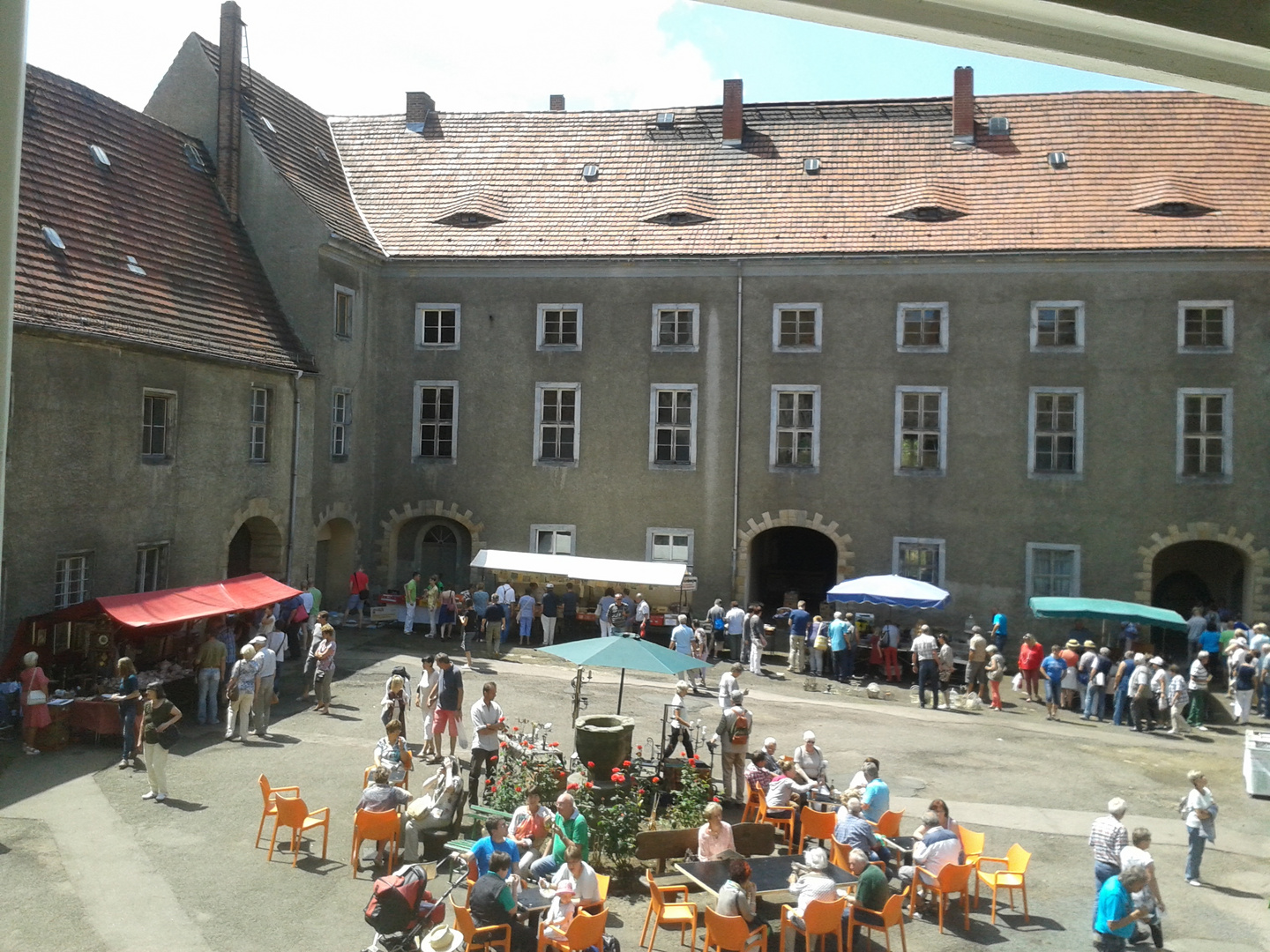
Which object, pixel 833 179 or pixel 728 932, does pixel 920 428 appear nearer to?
pixel 833 179

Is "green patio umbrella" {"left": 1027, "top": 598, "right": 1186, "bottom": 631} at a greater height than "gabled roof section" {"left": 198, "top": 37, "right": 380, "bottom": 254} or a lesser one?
lesser

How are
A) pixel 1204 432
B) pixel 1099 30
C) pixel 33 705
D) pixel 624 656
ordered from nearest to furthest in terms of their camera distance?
1. pixel 1099 30
2. pixel 624 656
3. pixel 33 705
4. pixel 1204 432

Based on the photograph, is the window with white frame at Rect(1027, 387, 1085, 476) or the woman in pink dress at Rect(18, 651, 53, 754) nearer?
the woman in pink dress at Rect(18, 651, 53, 754)

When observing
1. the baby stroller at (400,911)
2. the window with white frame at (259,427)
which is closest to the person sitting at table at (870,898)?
the baby stroller at (400,911)

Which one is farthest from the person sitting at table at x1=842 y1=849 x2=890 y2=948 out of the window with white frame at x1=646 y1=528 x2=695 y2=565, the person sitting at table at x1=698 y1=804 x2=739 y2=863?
the window with white frame at x1=646 y1=528 x2=695 y2=565

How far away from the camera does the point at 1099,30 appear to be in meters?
1.50

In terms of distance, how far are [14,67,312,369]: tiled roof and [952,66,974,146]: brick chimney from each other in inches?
735

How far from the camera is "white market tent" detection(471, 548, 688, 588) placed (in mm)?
24844

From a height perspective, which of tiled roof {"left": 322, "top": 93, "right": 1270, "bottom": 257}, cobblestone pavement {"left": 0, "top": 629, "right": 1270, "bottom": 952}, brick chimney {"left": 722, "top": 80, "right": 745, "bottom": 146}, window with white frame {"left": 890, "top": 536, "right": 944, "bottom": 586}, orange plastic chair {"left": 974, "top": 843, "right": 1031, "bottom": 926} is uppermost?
brick chimney {"left": 722, "top": 80, "right": 745, "bottom": 146}

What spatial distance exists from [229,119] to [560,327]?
972 cm

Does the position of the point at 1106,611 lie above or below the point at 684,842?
above

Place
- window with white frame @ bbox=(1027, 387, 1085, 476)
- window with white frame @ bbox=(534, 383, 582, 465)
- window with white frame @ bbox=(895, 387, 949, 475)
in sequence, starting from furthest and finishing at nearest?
1. window with white frame @ bbox=(534, 383, 582, 465)
2. window with white frame @ bbox=(895, 387, 949, 475)
3. window with white frame @ bbox=(1027, 387, 1085, 476)

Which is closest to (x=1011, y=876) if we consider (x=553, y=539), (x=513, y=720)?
(x=513, y=720)

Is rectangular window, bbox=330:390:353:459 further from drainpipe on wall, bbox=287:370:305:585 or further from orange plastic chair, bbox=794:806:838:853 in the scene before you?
orange plastic chair, bbox=794:806:838:853
